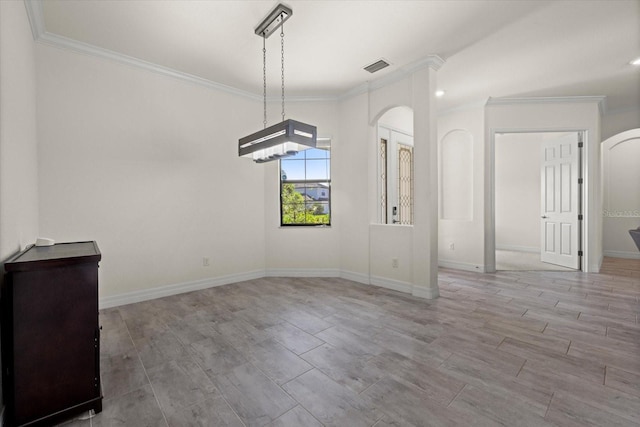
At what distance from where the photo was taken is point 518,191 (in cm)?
784

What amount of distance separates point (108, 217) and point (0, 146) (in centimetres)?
195

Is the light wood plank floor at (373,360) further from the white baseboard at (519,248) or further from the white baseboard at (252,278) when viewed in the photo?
the white baseboard at (519,248)

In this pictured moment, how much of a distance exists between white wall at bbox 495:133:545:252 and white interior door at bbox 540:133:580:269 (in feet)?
5.42

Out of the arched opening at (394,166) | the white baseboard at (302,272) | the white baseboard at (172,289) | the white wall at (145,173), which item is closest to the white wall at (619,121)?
the arched opening at (394,166)

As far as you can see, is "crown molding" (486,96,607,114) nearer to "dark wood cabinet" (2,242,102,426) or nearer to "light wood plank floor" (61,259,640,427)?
"light wood plank floor" (61,259,640,427)

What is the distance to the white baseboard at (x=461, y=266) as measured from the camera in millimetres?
5324

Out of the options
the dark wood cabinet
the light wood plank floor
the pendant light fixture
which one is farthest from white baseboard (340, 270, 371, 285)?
the dark wood cabinet

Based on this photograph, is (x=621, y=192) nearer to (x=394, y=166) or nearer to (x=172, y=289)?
(x=394, y=166)

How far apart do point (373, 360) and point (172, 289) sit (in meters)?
3.00

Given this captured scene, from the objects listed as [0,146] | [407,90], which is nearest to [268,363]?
[0,146]

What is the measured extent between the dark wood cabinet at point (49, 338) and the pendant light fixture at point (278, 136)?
Result: 159 cm

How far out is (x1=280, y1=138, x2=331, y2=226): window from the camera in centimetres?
507

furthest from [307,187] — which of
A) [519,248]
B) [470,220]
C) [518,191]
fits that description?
[519,248]

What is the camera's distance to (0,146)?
1735 mm
